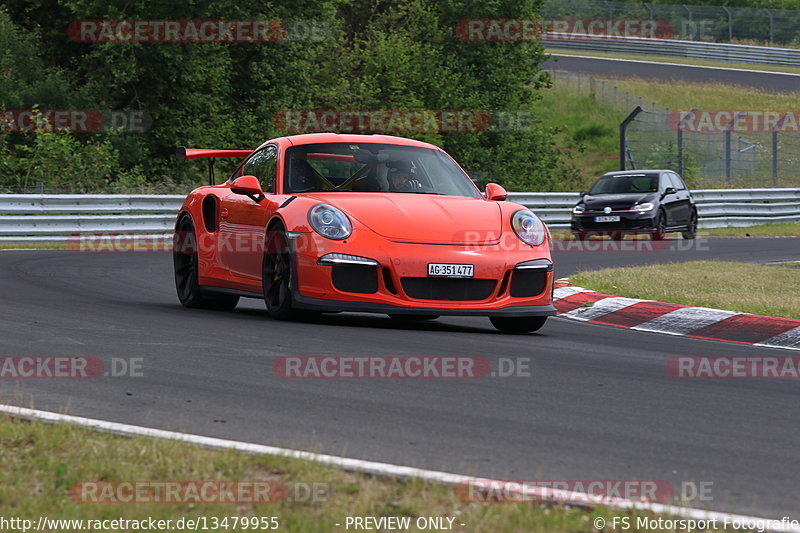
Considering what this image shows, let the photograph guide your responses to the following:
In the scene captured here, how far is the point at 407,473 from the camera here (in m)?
4.38

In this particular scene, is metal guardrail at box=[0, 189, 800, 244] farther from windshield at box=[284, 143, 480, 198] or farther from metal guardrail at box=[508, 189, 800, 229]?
windshield at box=[284, 143, 480, 198]

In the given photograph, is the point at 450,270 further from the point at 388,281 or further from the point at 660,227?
the point at 660,227

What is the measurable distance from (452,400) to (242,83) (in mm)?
27927

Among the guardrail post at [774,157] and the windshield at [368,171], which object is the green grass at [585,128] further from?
the windshield at [368,171]

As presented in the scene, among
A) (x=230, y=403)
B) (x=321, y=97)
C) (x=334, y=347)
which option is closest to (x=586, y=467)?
(x=230, y=403)

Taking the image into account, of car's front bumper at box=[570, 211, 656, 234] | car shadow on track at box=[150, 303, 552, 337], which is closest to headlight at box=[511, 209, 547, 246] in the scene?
car shadow on track at box=[150, 303, 552, 337]

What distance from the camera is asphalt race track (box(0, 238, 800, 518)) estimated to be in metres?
4.79

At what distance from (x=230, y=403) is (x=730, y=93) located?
158 feet

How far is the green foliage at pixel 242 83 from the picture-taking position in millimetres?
28844

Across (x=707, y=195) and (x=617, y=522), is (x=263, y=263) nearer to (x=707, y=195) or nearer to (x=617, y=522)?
(x=617, y=522)

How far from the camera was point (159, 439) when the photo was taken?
192 inches

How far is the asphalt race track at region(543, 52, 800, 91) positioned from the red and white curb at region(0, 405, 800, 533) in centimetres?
4931

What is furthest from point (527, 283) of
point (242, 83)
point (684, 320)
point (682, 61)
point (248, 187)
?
point (682, 61)

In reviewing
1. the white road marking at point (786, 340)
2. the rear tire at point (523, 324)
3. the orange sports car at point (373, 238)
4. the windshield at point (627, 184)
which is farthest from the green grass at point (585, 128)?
the rear tire at point (523, 324)
